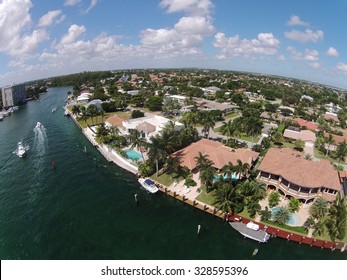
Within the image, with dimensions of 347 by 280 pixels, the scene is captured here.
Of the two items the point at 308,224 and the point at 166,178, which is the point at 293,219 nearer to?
the point at 308,224

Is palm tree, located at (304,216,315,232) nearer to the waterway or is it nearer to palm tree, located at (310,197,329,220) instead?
palm tree, located at (310,197,329,220)

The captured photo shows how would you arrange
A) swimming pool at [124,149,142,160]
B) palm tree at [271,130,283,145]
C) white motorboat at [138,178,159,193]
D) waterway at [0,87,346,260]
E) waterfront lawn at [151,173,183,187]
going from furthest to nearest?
palm tree at [271,130,283,145]
swimming pool at [124,149,142,160]
waterfront lawn at [151,173,183,187]
white motorboat at [138,178,159,193]
waterway at [0,87,346,260]

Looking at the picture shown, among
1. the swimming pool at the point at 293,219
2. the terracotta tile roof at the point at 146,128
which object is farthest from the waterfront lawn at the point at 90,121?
the swimming pool at the point at 293,219

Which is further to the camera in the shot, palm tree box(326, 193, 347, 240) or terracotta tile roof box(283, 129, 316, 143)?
terracotta tile roof box(283, 129, 316, 143)

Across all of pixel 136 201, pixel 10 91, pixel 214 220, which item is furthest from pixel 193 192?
pixel 10 91

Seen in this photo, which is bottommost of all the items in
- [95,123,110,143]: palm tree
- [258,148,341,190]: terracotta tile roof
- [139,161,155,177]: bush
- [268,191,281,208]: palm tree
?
[268,191,281,208]: palm tree

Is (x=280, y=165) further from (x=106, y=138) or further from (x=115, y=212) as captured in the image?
(x=106, y=138)

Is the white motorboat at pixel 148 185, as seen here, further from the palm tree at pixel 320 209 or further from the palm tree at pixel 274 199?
the palm tree at pixel 320 209

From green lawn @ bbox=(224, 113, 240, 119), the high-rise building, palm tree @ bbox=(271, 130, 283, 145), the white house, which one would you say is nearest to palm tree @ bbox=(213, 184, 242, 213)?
the white house
